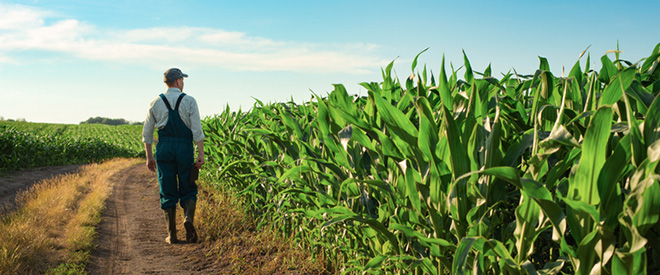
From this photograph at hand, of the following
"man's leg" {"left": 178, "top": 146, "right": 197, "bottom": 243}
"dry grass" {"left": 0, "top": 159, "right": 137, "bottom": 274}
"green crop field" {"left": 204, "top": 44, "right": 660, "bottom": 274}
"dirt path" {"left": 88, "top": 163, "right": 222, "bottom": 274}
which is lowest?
"dirt path" {"left": 88, "top": 163, "right": 222, "bottom": 274}

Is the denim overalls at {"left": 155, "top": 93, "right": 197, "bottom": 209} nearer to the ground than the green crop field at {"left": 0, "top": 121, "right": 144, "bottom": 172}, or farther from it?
farther from it

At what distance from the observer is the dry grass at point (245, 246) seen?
12.4ft

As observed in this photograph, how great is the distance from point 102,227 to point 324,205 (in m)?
4.16

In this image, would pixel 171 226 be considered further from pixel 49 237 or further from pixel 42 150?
pixel 42 150

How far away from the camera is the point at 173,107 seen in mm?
5148

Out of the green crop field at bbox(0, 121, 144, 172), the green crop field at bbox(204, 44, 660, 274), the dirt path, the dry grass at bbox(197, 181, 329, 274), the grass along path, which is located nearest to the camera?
the green crop field at bbox(204, 44, 660, 274)

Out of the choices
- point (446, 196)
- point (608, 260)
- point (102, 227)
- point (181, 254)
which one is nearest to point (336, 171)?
point (446, 196)

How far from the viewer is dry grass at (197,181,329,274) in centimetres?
378

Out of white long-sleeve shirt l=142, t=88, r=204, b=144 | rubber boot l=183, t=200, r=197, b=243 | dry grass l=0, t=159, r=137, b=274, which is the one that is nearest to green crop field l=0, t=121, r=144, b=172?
dry grass l=0, t=159, r=137, b=274

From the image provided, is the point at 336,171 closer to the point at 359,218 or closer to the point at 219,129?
the point at 359,218

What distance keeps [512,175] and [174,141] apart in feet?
14.7

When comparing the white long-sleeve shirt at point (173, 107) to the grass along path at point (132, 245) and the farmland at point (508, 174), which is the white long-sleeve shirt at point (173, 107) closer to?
the grass along path at point (132, 245)

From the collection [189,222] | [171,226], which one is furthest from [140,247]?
[189,222]

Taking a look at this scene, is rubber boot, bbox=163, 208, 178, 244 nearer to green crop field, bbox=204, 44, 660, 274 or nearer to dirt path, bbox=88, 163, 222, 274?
dirt path, bbox=88, 163, 222, 274
